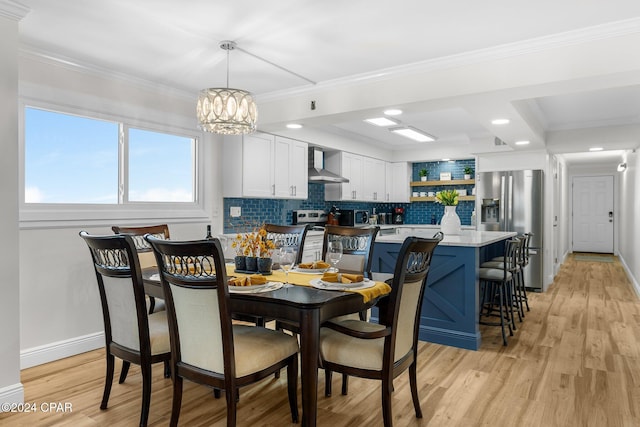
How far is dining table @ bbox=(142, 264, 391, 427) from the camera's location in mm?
1979

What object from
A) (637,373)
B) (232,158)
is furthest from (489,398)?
(232,158)

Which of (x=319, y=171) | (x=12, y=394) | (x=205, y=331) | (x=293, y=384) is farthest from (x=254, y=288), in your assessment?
(x=319, y=171)

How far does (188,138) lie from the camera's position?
4574 millimetres

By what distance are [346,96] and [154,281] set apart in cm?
241

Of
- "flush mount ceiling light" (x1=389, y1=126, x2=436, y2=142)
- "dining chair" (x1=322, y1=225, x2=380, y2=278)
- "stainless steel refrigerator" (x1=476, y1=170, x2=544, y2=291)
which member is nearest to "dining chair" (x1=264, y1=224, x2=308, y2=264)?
"dining chair" (x1=322, y1=225, x2=380, y2=278)

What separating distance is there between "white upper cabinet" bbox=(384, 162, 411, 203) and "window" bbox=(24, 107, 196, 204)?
14.2 ft

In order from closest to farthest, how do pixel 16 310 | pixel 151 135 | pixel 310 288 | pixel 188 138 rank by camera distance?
pixel 310 288, pixel 16 310, pixel 151 135, pixel 188 138

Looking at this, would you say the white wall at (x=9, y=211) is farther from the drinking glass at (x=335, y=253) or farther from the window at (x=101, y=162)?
the drinking glass at (x=335, y=253)

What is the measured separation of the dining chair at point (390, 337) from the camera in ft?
6.81

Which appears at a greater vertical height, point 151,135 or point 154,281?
point 151,135

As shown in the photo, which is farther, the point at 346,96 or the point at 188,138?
Result: the point at 188,138

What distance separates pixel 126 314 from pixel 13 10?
1892 mm

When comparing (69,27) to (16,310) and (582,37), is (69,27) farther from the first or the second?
(582,37)

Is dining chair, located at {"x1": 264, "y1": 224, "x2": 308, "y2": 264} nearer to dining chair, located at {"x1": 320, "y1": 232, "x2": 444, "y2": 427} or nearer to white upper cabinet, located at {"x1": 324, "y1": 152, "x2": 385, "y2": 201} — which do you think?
dining chair, located at {"x1": 320, "y1": 232, "x2": 444, "y2": 427}
